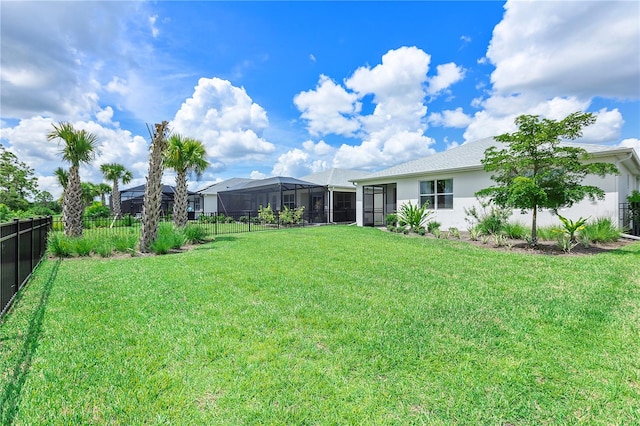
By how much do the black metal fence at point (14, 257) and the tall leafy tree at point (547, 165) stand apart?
1073 cm

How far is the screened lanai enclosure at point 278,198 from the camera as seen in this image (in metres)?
20.4

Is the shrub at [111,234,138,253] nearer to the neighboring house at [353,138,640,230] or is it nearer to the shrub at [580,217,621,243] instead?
the neighboring house at [353,138,640,230]

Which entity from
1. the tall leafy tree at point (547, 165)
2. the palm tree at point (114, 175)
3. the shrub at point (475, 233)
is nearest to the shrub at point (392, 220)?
the shrub at point (475, 233)

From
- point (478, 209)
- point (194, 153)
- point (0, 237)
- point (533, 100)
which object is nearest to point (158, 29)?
point (194, 153)

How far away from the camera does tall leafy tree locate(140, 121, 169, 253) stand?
371 inches

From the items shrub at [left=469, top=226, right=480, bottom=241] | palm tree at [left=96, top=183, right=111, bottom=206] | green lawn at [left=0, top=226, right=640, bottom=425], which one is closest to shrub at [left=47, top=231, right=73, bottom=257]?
green lawn at [left=0, top=226, right=640, bottom=425]

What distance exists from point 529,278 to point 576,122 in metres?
5.53

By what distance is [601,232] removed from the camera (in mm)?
9156

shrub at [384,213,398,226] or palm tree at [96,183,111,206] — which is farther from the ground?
palm tree at [96,183,111,206]

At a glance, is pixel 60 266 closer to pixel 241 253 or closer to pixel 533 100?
pixel 241 253

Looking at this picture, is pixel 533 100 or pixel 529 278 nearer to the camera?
pixel 529 278

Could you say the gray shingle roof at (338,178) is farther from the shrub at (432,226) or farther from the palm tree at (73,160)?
the palm tree at (73,160)

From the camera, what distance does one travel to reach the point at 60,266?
22.9ft

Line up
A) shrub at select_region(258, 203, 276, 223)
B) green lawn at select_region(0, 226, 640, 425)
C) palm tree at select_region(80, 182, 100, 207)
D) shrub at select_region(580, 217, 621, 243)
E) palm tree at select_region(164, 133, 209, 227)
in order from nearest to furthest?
green lawn at select_region(0, 226, 640, 425) < shrub at select_region(580, 217, 621, 243) < palm tree at select_region(164, 133, 209, 227) < shrub at select_region(258, 203, 276, 223) < palm tree at select_region(80, 182, 100, 207)
